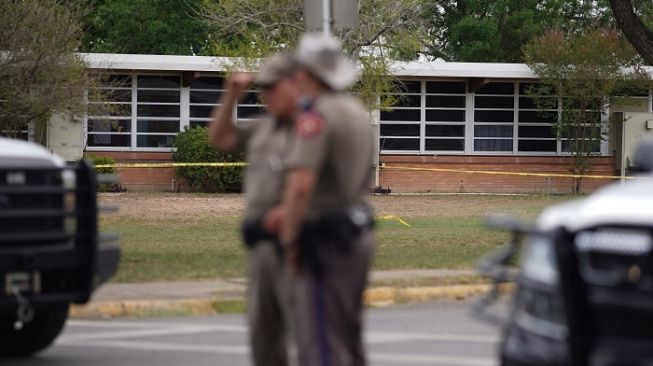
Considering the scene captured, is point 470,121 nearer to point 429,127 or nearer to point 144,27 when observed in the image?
point 429,127

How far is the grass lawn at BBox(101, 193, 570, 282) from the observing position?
51.4 feet

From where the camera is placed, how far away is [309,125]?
246 inches

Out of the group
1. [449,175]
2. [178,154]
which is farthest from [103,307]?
[449,175]

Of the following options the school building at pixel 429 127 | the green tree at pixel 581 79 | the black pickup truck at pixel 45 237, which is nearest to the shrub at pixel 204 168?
the school building at pixel 429 127

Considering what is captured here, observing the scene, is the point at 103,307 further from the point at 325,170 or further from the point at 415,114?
the point at 415,114

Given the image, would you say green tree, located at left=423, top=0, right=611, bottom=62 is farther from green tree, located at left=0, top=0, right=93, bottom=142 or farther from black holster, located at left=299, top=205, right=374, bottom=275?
black holster, located at left=299, top=205, right=374, bottom=275

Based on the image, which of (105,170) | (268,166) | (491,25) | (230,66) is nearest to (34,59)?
(230,66)

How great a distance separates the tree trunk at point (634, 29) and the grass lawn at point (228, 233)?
13.8 ft

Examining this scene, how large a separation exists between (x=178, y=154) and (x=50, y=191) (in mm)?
28398

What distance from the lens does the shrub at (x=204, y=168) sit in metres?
36.0

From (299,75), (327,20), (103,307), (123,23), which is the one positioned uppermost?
(123,23)

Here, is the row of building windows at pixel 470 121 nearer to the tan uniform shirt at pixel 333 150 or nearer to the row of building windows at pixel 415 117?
the row of building windows at pixel 415 117

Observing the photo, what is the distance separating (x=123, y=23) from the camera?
49.3m

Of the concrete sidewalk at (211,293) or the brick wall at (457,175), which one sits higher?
the brick wall at (457,175)
